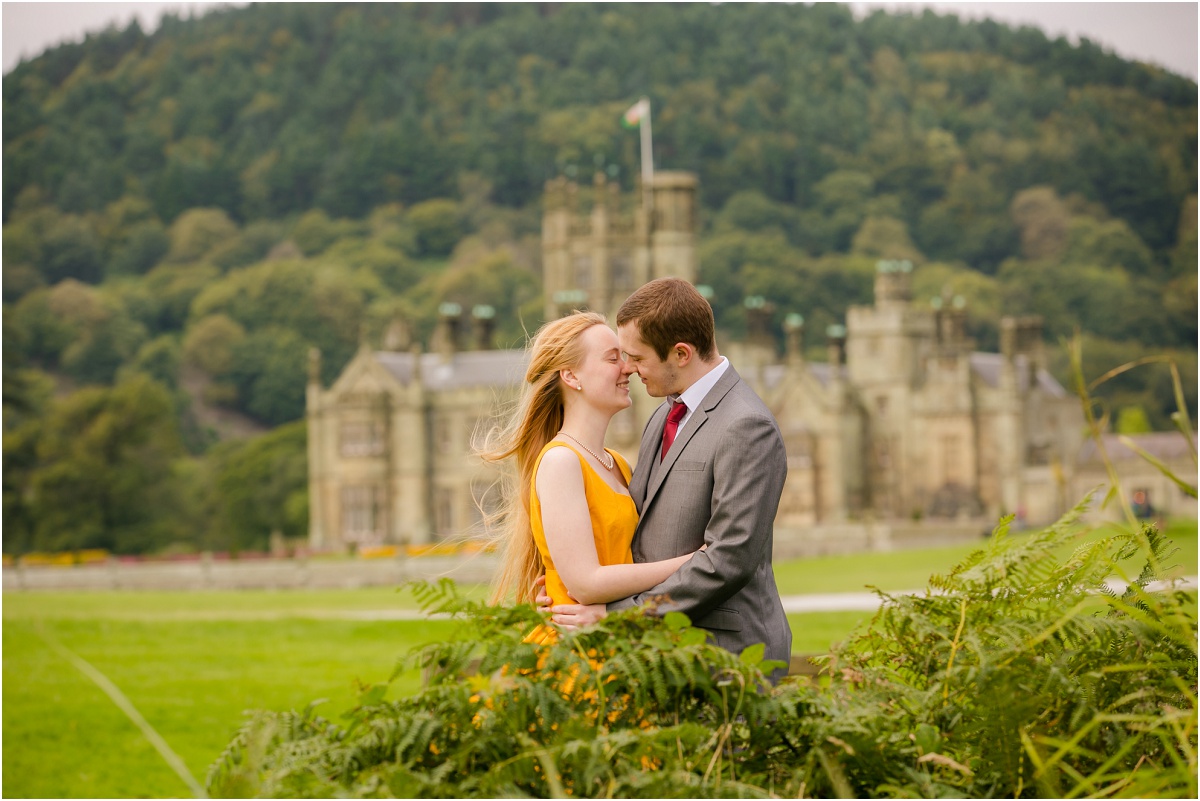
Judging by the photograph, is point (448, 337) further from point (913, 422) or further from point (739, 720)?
point (739, 720)

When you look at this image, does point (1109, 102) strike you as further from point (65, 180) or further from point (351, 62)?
point (65, 180)

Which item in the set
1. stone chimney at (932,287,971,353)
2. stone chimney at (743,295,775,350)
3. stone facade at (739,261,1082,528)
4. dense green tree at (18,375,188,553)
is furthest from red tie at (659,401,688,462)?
dense green tree at (18,375,188,553)

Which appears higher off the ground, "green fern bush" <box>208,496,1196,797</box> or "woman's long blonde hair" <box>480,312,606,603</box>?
"woman's long blonde hair" <box>480,312,606,603</box>

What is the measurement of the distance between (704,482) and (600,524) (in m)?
0.35

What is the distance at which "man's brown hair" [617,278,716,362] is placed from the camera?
378cm

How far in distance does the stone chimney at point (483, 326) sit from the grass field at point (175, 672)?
27867 millimetres

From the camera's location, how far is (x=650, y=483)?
153 inches

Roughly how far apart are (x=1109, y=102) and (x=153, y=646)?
3637 inches

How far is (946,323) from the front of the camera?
4956 cm

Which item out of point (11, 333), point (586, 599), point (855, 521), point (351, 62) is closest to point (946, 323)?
point (855, 521)

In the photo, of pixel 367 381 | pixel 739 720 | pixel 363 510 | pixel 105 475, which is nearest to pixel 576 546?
pixel 739 720

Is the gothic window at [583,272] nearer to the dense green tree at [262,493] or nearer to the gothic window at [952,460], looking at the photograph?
the dense green tree at [262,493]

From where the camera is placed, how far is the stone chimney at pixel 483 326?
177 feet

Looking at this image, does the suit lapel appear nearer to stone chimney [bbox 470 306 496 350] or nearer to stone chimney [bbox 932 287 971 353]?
A: stone chimney [bbox 932 287 971 353]
